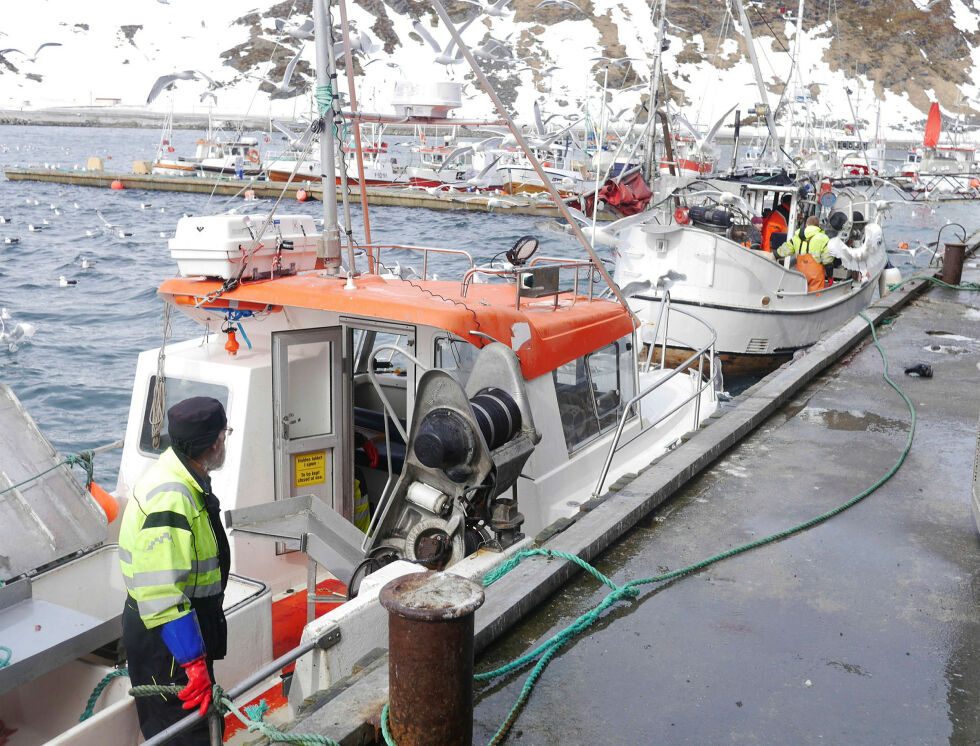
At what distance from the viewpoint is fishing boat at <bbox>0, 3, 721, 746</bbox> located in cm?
495

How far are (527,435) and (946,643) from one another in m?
2.54

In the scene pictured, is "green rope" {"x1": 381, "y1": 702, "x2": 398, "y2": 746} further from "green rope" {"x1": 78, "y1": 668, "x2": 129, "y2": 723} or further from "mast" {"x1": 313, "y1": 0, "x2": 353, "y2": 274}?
"mast" {"x1": 313, "y1": 0, "x2": 353, "y2": 274}

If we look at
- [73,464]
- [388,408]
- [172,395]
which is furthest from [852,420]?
Result: [73,464]

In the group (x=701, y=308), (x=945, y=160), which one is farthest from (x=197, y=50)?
(x=701, y=308)

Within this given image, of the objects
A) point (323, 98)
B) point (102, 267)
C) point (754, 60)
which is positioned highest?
point (754, 60)

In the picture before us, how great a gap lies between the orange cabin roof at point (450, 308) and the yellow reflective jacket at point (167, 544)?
224cm

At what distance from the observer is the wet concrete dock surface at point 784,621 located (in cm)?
410

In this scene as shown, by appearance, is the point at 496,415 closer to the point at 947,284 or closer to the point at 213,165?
the point at 947,284

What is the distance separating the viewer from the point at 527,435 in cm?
544

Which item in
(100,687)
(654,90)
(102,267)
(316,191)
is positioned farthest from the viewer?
(316,191)

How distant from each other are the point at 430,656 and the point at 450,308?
2.77 meters

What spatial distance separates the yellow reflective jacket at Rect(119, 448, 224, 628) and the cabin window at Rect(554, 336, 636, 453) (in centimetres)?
338

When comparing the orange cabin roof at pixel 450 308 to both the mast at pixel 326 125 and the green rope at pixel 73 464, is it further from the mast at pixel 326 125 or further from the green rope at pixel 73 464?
the green rope at pixel 73 464

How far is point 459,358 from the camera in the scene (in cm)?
630
